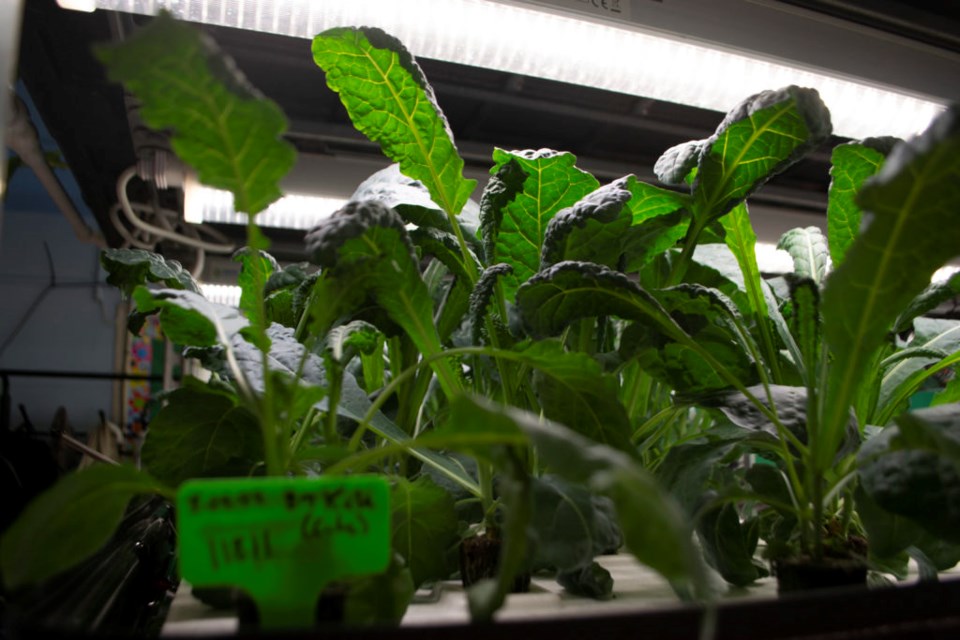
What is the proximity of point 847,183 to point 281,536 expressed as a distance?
73 centimetres

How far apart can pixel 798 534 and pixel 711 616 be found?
36cm

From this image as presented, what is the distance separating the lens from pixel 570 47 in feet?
3.89

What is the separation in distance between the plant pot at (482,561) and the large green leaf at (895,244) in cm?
35

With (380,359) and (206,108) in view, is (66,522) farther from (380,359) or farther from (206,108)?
(380,359)

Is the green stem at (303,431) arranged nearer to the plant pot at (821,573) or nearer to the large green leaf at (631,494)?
the large green leaf at (631,494)

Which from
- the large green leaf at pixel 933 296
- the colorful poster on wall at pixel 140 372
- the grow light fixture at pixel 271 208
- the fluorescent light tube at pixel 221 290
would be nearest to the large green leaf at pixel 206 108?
the large green leaf at pixel 933 296

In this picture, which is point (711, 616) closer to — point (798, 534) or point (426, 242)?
point (798, 534)

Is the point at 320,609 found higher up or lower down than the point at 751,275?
lower down

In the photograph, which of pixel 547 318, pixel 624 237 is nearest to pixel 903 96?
pixel 624 237

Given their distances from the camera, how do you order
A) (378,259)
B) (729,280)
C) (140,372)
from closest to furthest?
(378,259) < (729,280) < (140,372)

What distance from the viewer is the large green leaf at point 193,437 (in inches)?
25.6

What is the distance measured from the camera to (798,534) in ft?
2.14

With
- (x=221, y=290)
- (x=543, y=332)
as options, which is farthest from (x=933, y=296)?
(x=221, y=290)

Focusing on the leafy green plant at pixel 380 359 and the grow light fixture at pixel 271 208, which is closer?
the leafy green plant at pixel 380 359
